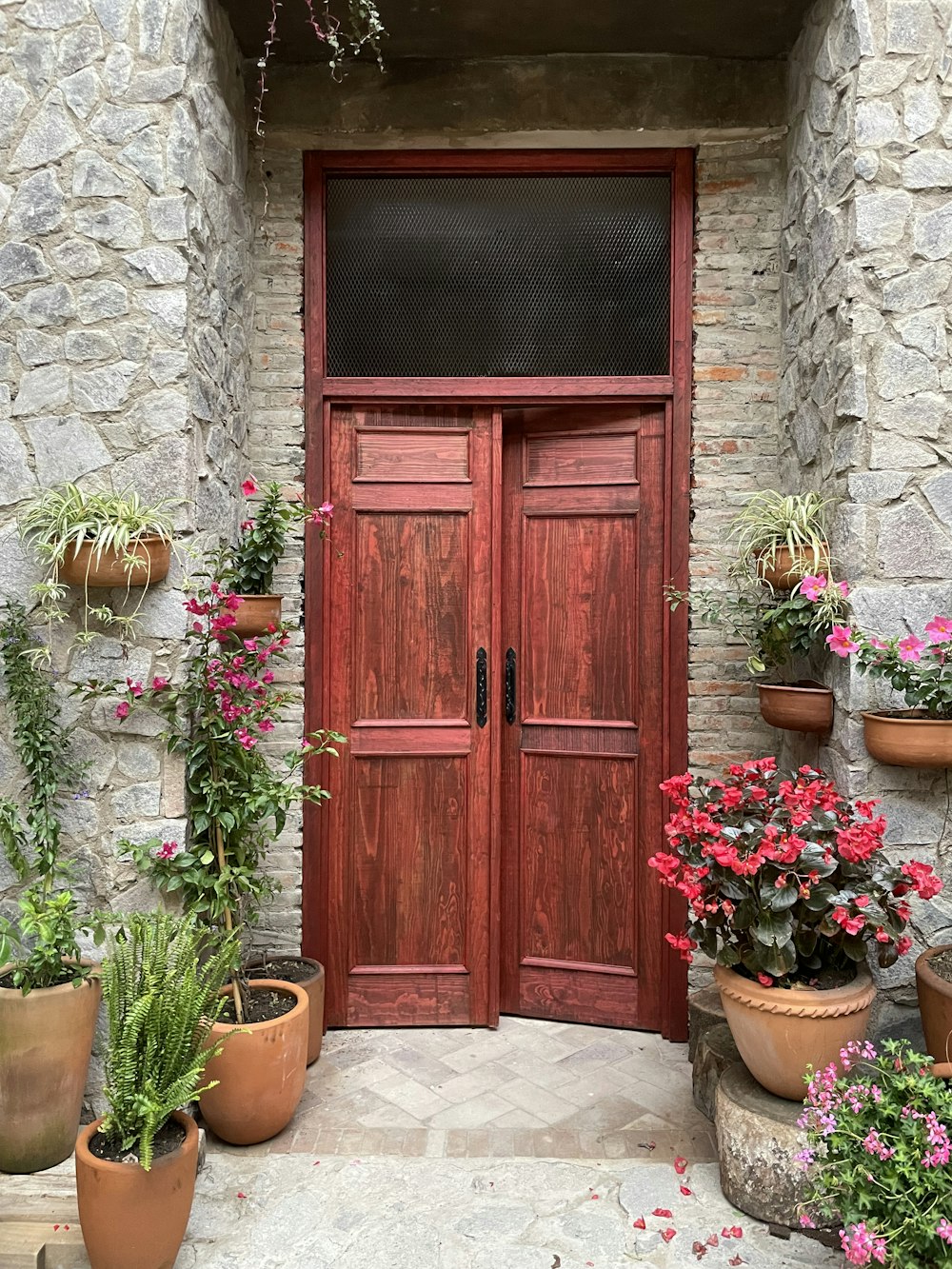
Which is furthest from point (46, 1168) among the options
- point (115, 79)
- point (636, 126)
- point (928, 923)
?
point (636, 126)

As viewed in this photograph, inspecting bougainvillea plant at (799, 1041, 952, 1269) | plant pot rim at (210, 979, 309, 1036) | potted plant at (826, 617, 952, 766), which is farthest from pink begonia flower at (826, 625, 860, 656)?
plant pot rim at (210, 979, 309, 1036)

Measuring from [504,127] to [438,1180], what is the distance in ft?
10.7

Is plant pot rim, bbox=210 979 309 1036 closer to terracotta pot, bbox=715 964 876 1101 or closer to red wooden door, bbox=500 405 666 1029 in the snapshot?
red wooden door, bbox=500 405 666 1029

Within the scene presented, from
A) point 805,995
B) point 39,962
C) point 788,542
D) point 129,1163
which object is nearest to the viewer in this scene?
point 129,1163

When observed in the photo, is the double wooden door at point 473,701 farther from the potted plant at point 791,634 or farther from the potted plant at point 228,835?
the potted plant at point 228,835

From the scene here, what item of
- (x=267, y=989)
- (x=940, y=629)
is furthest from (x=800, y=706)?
(x=267, y=989)

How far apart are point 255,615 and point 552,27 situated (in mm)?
2144

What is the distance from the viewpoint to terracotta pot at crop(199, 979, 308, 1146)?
2.57 metres

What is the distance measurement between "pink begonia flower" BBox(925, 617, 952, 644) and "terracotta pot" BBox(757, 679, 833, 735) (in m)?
0.37

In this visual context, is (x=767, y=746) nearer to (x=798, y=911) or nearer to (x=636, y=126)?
(x=798, y=911)

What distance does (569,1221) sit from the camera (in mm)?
2318

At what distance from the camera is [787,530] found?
2.79 meters

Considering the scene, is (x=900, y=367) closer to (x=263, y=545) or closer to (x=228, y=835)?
(x=263, y=545)

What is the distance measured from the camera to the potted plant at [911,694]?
8.02 ft
